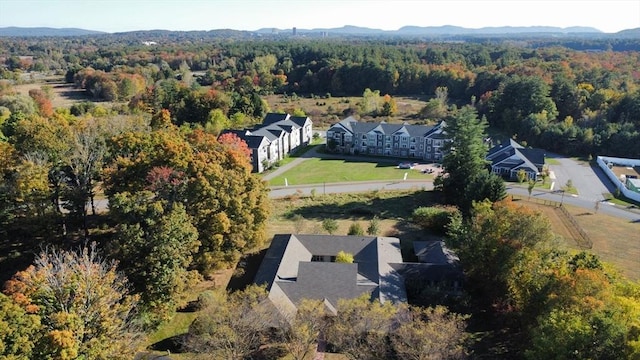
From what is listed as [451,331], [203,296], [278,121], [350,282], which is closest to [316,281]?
[350,282]

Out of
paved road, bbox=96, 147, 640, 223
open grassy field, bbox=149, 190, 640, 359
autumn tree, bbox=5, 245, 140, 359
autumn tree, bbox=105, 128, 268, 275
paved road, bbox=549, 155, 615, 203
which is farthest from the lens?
paved road, bbox=549, 155, 615, 203

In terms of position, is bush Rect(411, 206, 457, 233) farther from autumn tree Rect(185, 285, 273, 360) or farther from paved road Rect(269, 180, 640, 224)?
autumn tree Rect(185, 285, 273, 360)

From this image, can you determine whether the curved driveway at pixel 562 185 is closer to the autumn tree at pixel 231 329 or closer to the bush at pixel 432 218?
the bush at pixel 432 218

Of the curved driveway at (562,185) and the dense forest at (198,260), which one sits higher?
the dense forest at (198,260)

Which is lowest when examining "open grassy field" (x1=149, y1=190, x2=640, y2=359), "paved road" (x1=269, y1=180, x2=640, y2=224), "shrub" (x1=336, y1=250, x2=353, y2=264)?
"open grassy field" (x1=149, y1=190, x2=640, y2=359)

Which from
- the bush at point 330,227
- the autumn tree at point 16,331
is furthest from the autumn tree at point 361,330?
the bush at point 330,227

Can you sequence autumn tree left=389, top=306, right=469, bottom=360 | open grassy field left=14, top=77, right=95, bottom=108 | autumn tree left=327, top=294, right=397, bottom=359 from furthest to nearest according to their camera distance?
open grassy field left=14, top=77, right=95, bottom=108 < autumn tree left=327, top=294, right=397, bottom=359 < autumn tree left=389, top=306, right=469, bottom=360

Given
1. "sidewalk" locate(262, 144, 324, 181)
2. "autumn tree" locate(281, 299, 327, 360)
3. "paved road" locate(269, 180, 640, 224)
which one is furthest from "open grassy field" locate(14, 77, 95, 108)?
"autumn tree" locate(281, 299, 327, 360)
